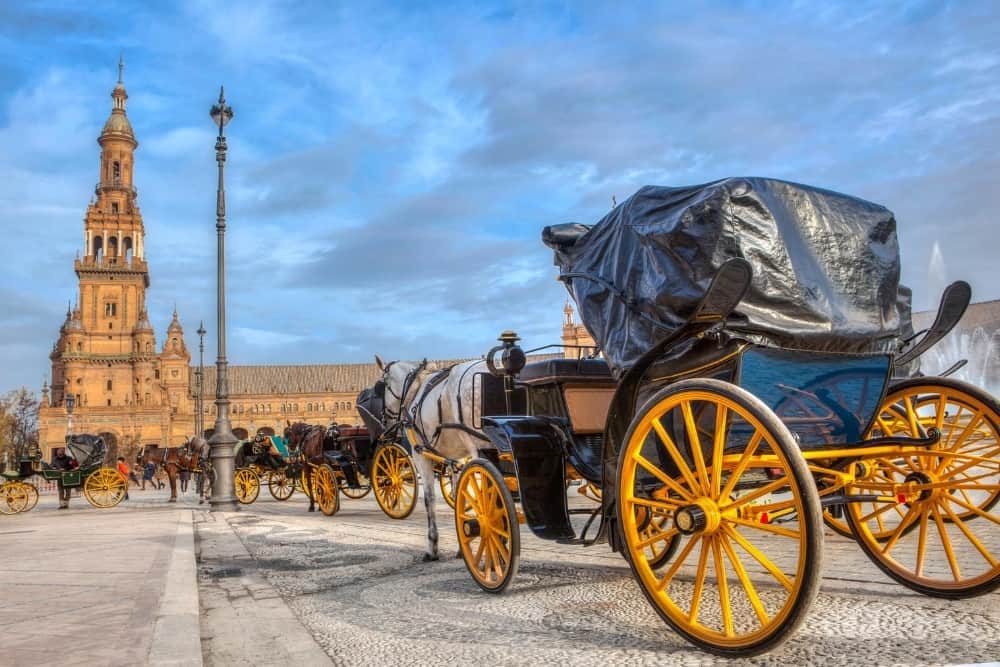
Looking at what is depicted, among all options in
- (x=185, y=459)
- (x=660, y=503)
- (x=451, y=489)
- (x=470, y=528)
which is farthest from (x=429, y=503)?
(x=185, y=459)

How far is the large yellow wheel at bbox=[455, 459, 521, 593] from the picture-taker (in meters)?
4.51

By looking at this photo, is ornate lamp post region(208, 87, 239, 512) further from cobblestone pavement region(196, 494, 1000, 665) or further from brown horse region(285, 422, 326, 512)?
cobblestone pavement region(196, 494, 1000, 665)

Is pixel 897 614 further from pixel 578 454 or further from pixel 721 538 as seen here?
pixel 578 454

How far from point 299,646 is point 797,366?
2643 millimetres

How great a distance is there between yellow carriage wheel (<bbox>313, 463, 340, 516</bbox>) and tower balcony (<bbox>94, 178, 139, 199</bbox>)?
3881 inches

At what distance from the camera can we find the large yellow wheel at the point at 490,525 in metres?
4.51

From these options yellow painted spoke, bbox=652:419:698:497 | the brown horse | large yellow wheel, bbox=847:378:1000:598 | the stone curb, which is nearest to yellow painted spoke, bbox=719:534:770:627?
yellow painted spoke, bbox=652:419:698:497

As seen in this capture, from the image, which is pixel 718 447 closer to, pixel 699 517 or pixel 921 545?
pixel 699 517

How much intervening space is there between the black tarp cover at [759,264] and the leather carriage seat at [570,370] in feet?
2.18

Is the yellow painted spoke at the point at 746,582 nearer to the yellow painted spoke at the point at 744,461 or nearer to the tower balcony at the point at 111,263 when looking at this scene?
→ the yellow painted spoke at the point at 744,461

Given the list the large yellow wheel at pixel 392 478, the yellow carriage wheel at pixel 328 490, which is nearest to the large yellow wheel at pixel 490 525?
the large yellow wheel at pixel 392 478

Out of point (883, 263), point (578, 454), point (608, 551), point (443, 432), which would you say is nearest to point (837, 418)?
point (883, 263)

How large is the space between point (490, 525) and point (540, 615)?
0.79 m

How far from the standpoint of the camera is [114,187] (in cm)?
9925
